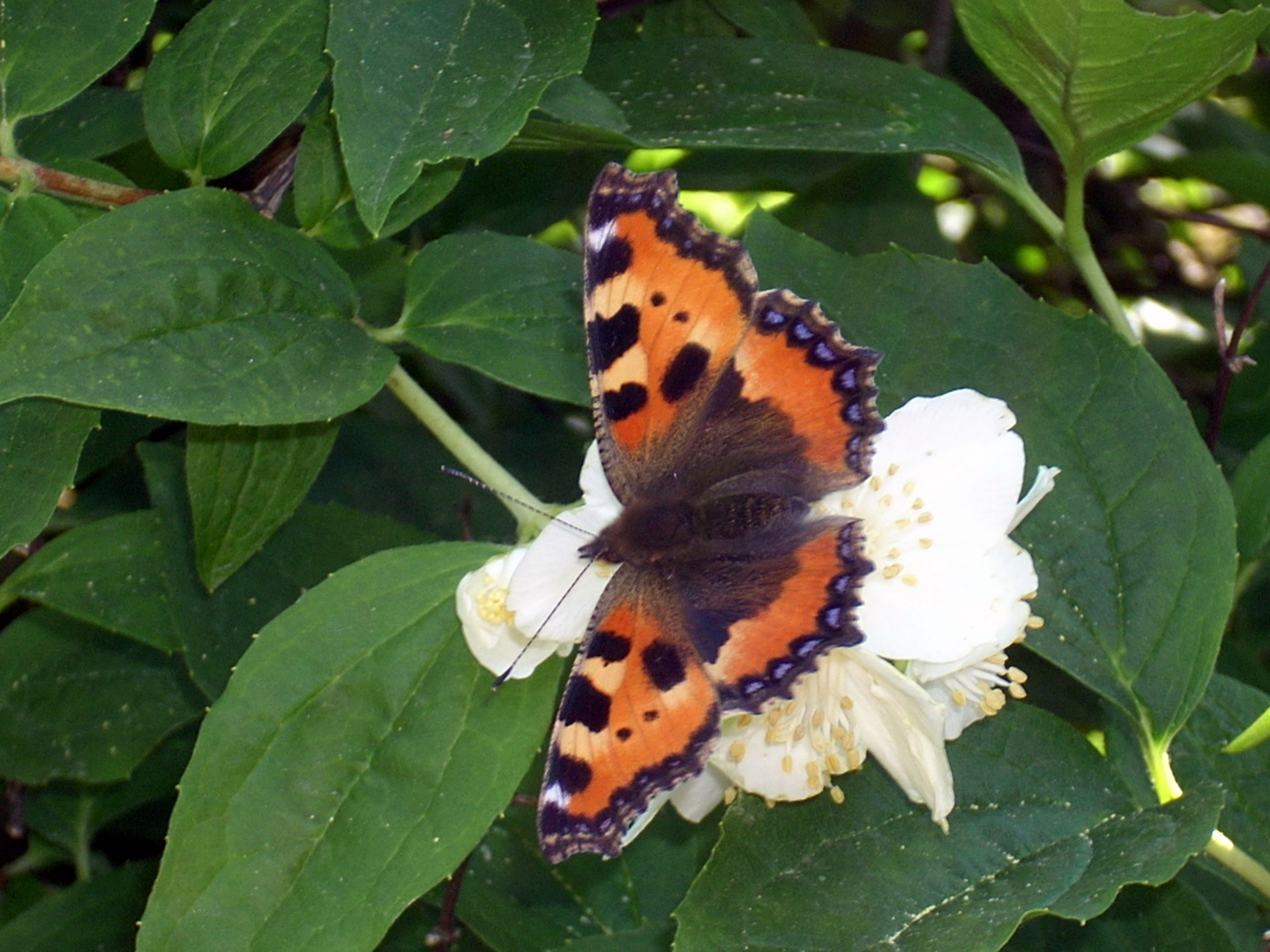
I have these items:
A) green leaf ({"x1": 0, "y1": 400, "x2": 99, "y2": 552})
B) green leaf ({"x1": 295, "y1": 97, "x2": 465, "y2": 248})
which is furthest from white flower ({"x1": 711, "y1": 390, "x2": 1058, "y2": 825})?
green leaf ({"x1": 0, "y1": 400, "x2": 99, "y2": 552})

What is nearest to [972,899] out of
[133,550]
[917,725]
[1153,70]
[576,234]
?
[917,725]

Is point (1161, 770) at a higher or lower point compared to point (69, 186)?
lower

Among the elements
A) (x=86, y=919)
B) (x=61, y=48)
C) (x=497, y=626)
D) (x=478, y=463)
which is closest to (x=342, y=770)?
(x=497, y=626)

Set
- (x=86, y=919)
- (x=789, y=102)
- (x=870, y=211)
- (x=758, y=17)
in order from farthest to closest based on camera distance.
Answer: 1. (x=870, y=211)
2. (x=86, y=919)
3. (x=758, y=17)
4. (x=789, y=102)

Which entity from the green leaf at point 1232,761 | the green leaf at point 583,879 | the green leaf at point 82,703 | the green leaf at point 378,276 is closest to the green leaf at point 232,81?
the green leaf at point 378,276

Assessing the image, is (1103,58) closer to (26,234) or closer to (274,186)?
(274,186)

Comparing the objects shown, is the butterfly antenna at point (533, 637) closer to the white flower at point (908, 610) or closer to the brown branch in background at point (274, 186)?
the white flower at point (908, 610)

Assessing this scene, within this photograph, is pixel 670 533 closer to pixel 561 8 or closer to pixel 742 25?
pixel 561 8
